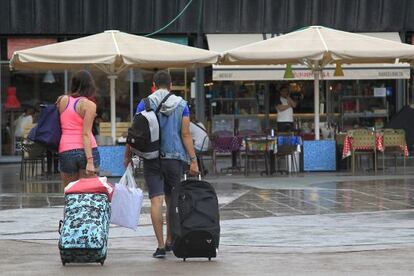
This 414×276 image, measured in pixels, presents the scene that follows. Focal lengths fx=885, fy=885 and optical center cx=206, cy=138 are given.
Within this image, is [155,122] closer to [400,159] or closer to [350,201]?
[350,201]

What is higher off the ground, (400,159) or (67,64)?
(67,64)

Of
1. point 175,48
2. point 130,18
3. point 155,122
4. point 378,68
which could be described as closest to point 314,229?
point 155,122

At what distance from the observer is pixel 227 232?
35.2 ft

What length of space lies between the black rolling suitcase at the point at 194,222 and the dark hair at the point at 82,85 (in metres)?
1.44

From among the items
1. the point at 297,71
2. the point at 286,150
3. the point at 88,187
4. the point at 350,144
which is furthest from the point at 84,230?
the point at 297,71

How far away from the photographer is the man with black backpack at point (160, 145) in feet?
29.2

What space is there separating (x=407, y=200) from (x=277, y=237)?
4.33m

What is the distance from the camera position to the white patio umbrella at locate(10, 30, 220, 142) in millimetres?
17391

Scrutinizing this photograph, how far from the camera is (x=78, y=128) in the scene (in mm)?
9125

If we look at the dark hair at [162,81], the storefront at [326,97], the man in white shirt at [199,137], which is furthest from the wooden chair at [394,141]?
the dark hair at [162,81]

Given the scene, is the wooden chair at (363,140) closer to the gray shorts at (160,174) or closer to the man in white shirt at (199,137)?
the man in white shirt at (199,137)

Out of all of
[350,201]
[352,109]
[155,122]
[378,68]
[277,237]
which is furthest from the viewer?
[352,109]

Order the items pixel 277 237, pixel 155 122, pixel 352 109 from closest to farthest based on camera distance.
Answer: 1. pixel 155 122
2. pixel 277 237
3. pixel 352 109

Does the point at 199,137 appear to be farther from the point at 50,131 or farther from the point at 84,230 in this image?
the point at 84,230
